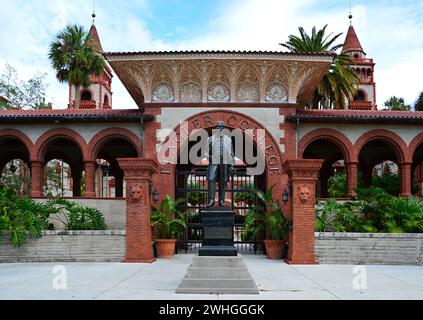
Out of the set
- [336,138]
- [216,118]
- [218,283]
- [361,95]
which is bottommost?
[218,283]

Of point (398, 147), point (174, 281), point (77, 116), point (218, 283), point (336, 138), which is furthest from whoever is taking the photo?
point (398, 147)

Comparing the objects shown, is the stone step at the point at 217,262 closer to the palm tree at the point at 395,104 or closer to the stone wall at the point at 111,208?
the stone wall at the point at 111,208

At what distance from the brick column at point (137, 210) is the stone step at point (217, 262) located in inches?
212

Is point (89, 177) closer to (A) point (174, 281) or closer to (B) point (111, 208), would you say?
(B) point (111, 208)

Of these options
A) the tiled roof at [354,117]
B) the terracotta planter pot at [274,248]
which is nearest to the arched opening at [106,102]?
the tiled roof at [354,117]

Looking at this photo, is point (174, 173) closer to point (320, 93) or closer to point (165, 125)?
point (165, 125)

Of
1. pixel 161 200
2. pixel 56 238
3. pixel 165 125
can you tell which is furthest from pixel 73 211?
pixel 165 125

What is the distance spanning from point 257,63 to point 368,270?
8.84 meters

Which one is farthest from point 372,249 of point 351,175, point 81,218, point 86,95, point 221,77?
point 86,95

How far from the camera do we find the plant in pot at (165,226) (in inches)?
653

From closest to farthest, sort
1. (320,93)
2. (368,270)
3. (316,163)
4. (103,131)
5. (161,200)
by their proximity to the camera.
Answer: (368,270) < (316,163) < (161,200) < (103,131) < (320,93)

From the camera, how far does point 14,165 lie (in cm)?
3312

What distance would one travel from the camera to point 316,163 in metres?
14.7

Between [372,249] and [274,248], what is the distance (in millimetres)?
3149
